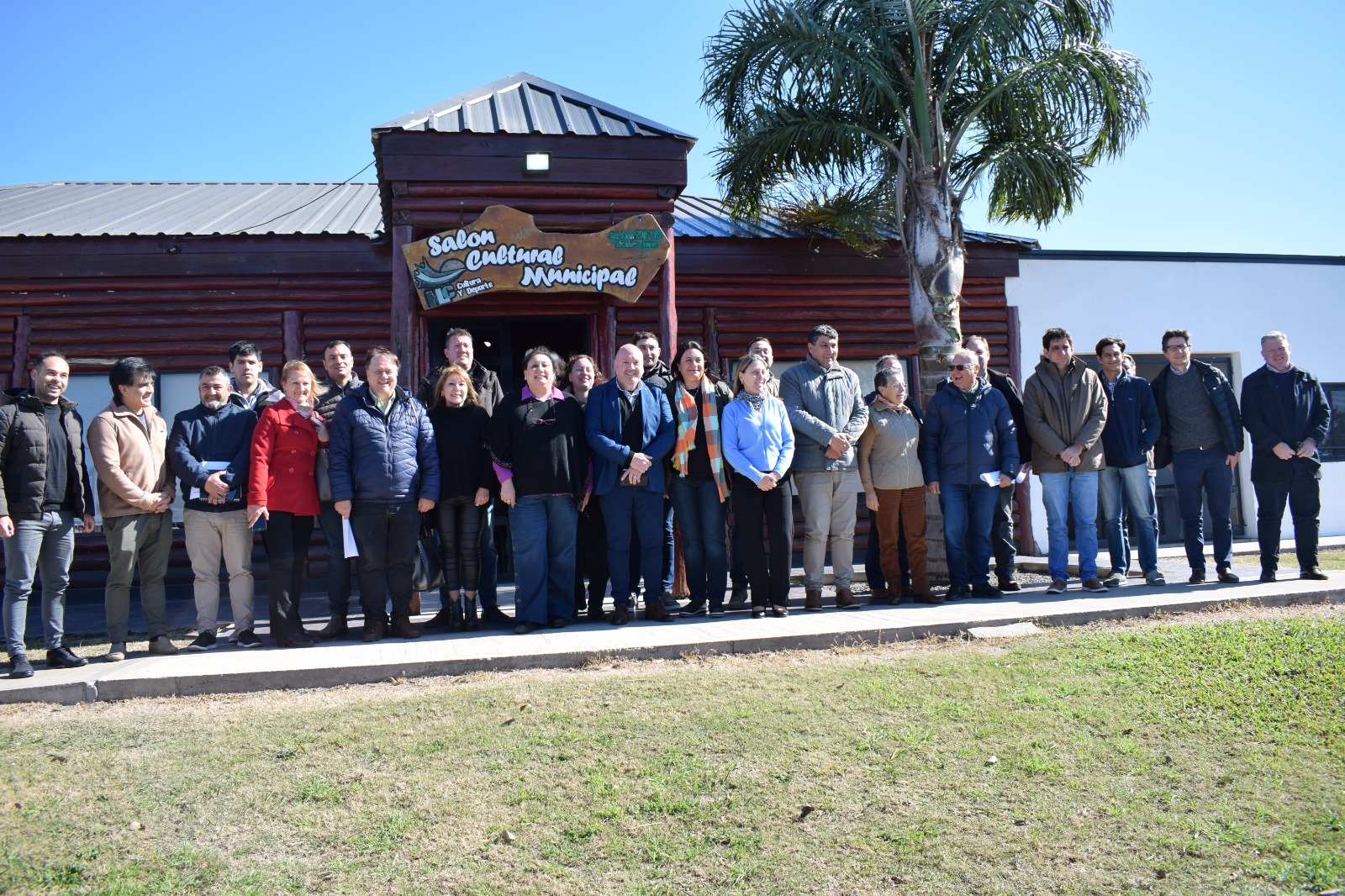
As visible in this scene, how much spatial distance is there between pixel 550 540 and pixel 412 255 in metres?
3.18

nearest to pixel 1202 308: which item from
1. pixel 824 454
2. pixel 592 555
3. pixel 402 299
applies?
pixel 824 454

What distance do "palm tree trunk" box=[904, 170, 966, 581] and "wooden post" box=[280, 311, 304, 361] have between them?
639 cm

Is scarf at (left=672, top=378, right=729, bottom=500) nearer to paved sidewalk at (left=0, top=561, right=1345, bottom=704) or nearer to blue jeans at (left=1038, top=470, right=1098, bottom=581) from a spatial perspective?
paved sidewalk at (left=0, top=561, right=1345, bottom=704)

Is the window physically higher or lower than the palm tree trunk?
lower

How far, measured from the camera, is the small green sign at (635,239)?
8250mm

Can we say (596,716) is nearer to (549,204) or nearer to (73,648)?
(73,648)

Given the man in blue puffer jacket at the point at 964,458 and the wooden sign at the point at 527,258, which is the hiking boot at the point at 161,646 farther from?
the man in blue puffer jacket at the point at 964,458

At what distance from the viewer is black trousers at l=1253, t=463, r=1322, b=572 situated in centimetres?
730

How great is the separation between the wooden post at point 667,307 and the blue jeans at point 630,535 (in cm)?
228

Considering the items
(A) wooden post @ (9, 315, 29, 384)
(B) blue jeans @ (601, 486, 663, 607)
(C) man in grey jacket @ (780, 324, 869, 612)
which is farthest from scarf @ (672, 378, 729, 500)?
(A) wooden post @ (9, 315, 29, 384)

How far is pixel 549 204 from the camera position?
848 centimetres

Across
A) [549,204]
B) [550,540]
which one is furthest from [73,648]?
[549,204]

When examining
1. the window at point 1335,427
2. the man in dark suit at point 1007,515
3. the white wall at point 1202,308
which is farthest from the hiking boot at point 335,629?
the window at point 1335,427

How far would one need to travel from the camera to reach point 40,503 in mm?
5379
